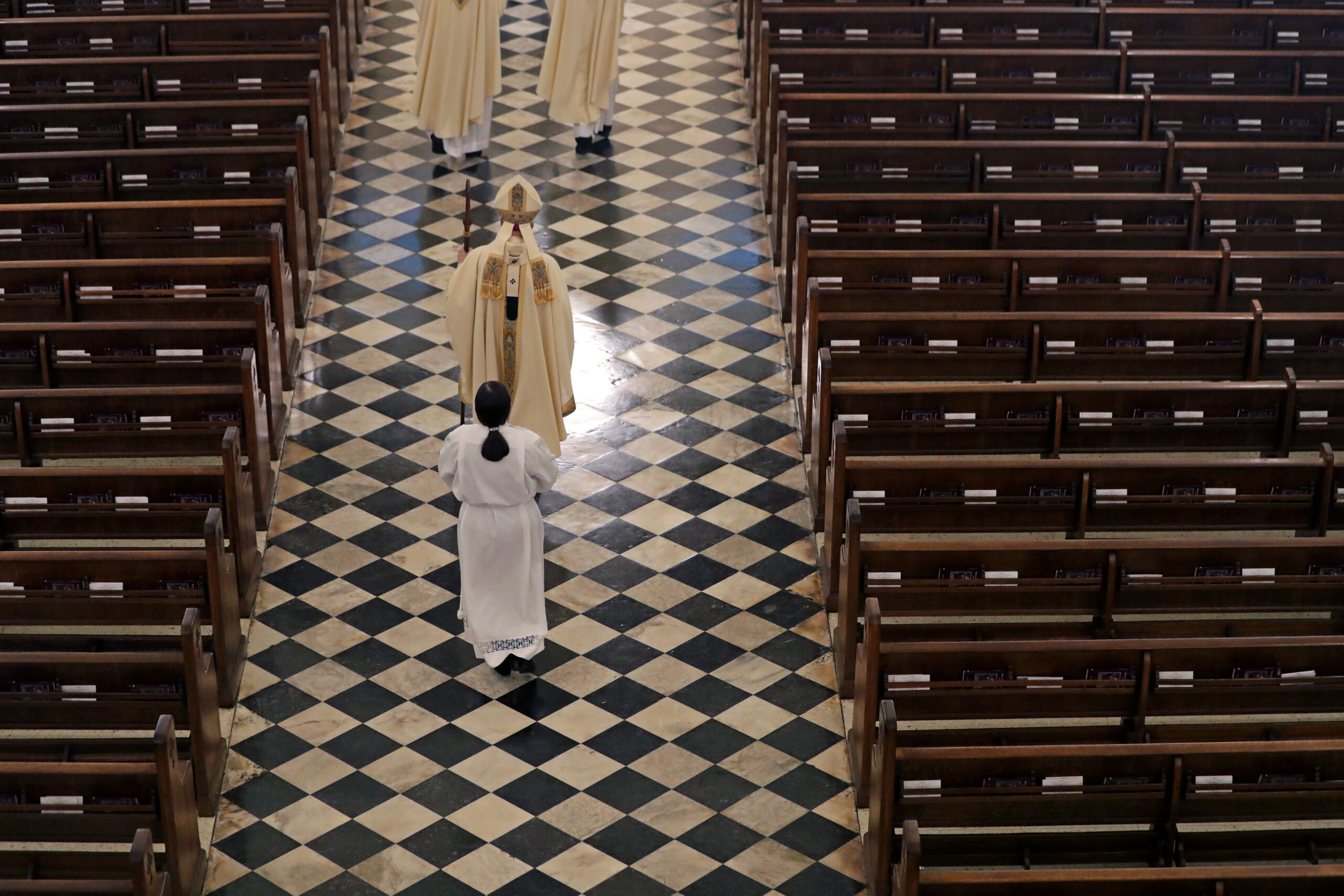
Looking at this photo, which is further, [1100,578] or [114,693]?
[1100,578]

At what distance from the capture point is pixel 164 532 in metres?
7.33

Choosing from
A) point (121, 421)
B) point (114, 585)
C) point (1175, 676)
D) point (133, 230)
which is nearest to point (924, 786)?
point (1175, 676)

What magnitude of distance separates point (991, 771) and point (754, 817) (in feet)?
3.98

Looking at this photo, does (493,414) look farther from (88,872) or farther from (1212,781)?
(1212,781)

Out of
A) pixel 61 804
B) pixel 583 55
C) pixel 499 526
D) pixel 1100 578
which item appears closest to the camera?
pixel 61 804

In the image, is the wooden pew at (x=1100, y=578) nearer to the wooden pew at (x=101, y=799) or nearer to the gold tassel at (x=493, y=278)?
the gold tassel at (x=493, y=278)

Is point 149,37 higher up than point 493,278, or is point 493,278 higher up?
point 149,37

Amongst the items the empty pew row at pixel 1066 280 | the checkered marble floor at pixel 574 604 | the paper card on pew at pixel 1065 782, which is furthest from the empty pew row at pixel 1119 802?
the empty pew row at pixel 1066 280

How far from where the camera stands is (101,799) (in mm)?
5848

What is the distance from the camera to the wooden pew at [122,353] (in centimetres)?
813

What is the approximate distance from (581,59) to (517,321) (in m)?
4.10

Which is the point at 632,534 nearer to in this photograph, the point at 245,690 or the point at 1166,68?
the point at 245,690

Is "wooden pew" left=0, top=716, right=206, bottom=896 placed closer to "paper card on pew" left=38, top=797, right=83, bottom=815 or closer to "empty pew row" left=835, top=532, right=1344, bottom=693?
"paper card on pew" left=38, top=797, right=83, bottom=815

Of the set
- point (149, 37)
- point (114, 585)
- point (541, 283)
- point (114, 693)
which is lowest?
point (114, 693)
